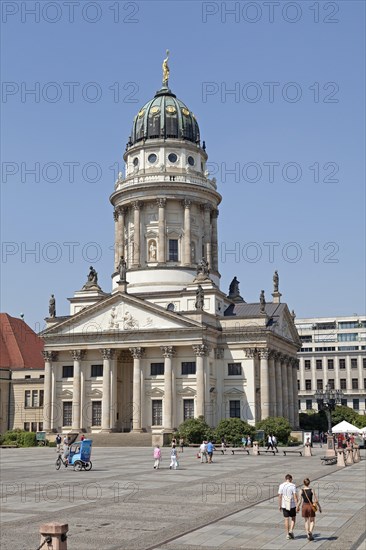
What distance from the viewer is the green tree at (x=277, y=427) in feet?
228

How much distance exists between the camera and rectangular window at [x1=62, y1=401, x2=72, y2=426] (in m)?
79.3

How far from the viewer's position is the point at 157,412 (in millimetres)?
76000

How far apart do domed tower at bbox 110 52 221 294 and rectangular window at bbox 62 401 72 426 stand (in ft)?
48.6

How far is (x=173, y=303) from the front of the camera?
82062 mm

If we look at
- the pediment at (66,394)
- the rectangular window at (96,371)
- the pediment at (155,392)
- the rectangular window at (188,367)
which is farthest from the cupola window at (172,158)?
the pediment at (66,394)

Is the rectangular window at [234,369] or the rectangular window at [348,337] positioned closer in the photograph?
the rectangular window at [234,369]

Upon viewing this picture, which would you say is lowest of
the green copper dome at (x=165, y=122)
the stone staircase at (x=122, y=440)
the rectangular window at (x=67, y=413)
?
the stone staircase at (x=122, y=440)

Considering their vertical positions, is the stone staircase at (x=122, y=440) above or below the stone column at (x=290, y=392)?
below

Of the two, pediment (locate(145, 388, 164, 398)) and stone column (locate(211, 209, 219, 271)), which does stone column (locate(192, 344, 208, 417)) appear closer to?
pediment (locate(145, 388, 164, 398))

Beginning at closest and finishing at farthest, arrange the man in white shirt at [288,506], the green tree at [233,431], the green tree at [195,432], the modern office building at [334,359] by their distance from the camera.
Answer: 1. the man in white shirt at [288,506]
2. the green tree at [233,431]
3. the green tree at [195,432]
4. the modern office building at [334,359]

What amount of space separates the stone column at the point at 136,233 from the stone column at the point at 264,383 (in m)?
19.1

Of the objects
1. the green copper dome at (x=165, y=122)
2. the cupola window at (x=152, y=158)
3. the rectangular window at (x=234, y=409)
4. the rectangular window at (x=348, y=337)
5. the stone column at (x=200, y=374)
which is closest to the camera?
the stone column at (x=200, y=374)

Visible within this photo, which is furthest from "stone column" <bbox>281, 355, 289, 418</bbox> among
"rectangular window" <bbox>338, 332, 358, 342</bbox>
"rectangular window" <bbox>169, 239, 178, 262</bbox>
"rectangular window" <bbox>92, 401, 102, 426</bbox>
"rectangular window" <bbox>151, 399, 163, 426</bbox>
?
"rectangular window" <bbox>338, 332, 358, 342</bbox>

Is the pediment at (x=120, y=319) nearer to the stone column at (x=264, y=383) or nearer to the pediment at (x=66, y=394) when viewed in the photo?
the pediment at (x=66, y=394)
